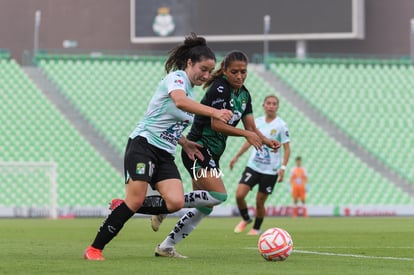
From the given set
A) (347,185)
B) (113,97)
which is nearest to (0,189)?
(113,97)

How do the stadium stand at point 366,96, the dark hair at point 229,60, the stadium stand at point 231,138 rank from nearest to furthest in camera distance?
the dark hair at point 229,60
the stadium stand at point 231,138
the stadium stand at point 366,96

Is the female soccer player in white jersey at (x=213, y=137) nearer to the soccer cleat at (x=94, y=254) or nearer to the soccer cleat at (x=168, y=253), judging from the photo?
the soccer cleat at (x=168, y=253)

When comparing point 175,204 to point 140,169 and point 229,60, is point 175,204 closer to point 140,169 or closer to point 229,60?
point 140,169

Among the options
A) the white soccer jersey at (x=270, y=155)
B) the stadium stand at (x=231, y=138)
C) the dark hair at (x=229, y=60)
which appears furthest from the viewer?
the stadium stand at (x=231, y=138)

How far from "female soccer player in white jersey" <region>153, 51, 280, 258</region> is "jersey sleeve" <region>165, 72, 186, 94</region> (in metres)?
0.72

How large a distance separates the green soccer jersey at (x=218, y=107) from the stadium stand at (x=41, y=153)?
732 inches

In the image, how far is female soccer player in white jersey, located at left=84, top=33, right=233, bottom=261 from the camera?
30.7 ft

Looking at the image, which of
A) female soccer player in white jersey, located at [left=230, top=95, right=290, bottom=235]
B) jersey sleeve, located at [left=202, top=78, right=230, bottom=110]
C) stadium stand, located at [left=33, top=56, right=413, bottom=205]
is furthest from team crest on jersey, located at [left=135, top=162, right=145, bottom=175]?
stadium stand, located at [left=33, top=56, right=413, bottom=205]

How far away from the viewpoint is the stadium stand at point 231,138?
32.3 metres

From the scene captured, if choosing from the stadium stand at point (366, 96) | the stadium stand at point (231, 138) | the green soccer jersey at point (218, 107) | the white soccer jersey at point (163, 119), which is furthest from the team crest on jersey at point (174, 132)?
the stadium stand at point (366, 96)

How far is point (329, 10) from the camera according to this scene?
125 feet

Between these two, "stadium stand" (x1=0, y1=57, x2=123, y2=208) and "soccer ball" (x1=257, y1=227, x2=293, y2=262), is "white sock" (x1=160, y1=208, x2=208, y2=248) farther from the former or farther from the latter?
"stadium stand" (x1=0, y1=57, x2=123, y2=208)

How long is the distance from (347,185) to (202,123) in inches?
881

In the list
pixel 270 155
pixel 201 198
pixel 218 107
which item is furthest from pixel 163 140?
pixel 270 155
